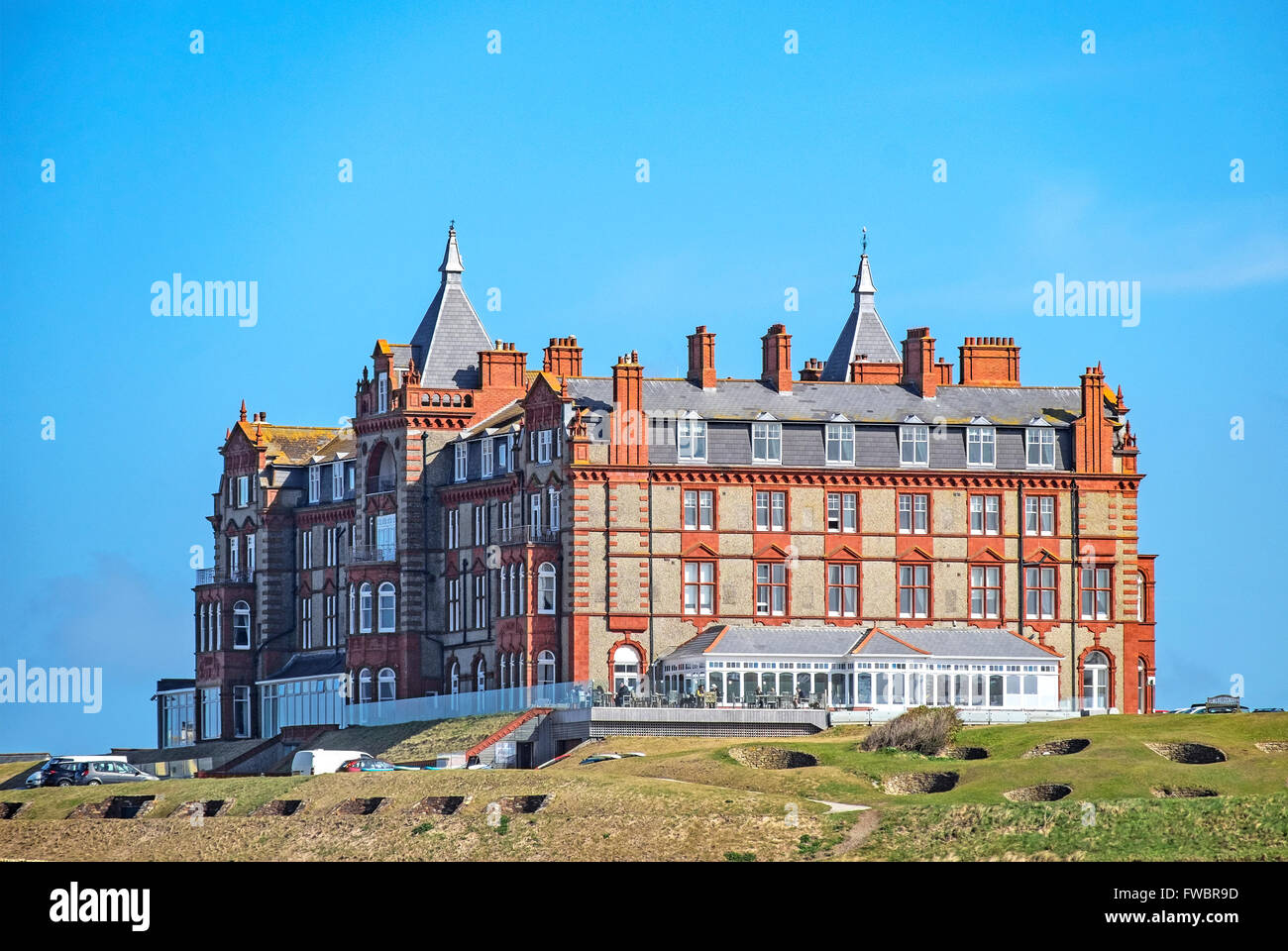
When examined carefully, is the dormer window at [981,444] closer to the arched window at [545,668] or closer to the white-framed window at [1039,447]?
the white-framed window at [1039,447]

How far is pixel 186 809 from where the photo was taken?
293 feet

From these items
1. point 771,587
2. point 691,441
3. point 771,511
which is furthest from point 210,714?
point 771,511

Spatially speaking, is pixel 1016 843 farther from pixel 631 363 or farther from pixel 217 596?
pixel 217 596

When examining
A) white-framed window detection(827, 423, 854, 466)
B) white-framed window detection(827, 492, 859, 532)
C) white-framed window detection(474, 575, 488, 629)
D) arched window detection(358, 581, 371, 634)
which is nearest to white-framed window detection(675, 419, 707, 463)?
white-framed window detection(827, 423, 854, 466)

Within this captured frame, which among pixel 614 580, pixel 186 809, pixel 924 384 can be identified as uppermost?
pixel 924 384

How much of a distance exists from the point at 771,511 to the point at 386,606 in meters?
18.2

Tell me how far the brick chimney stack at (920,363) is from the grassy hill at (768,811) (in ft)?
82.2

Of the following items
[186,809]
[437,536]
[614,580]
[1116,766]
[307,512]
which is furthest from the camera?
[307,512]

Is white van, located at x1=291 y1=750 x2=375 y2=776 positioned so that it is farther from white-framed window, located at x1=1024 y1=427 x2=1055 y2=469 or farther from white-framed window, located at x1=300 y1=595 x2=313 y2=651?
white-framed window, located at x1=1024 y1=427 x2=1055 y2=469

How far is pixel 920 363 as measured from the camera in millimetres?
115562

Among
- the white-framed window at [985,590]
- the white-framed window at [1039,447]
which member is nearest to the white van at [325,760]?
the white-framed window at [985,590]
